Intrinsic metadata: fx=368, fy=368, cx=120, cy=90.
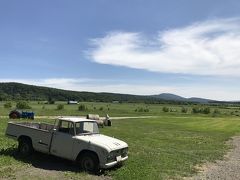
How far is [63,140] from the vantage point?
1628 centimetres

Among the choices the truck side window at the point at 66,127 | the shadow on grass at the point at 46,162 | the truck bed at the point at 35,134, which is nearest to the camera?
the shadow on grass at the point at 46,162

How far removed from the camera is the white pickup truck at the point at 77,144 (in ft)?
50.1

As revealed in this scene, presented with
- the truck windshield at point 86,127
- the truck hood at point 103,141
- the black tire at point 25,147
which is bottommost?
the black tire at point 25,147

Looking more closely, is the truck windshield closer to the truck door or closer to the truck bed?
the truck door

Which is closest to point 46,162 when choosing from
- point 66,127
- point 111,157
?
point 66,127

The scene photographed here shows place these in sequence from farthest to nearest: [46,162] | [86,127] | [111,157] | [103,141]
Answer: [46,162] < [86,127] < [103,141] < [111,157]

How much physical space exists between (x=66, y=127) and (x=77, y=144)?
1.25 m

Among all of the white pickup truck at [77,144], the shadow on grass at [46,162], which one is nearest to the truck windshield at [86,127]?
the white pickup truck at [77,144]

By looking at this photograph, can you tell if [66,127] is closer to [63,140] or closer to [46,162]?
[63,140]

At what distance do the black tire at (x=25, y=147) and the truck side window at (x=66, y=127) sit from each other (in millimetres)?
2030

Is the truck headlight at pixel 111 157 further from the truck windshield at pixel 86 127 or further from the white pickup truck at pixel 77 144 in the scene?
the truck windshield at pixel 86 127

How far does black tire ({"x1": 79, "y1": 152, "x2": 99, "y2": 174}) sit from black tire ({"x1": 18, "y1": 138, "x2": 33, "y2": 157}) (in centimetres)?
323

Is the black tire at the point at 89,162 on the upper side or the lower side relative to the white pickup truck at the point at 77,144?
Answer: lower

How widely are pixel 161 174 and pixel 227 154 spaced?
10.3 meters
